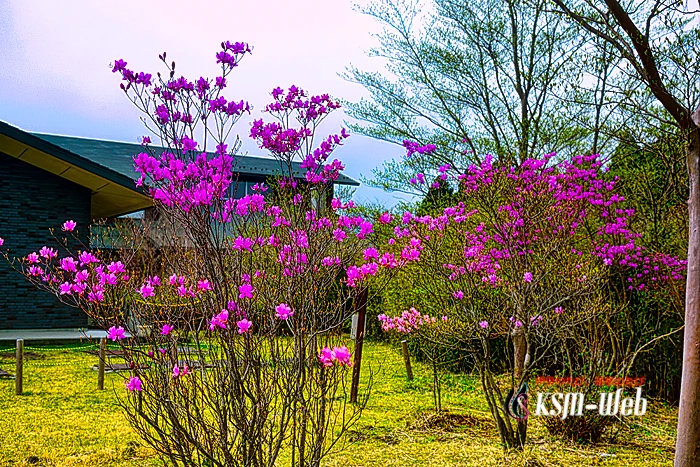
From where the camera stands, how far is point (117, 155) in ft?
60.8

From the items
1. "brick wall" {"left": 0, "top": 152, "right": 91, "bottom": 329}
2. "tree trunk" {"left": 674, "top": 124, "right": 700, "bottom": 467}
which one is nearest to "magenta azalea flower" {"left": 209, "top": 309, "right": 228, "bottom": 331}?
"tree trunk" {"left": 674, "top": 124, "right": 700, "bottom": 467}

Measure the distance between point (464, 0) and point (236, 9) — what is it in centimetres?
997

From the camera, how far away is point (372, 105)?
45.9 ft

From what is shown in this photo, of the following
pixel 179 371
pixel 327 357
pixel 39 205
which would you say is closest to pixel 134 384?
pixel 179 371

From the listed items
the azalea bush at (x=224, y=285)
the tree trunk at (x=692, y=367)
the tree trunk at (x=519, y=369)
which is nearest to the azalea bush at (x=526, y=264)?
the tree trunk at (x=519, y=369)

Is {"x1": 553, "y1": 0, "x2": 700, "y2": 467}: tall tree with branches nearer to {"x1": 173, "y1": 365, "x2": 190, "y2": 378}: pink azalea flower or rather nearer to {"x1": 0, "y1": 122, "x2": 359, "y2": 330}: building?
{"x1": 173, "y1": 365, "x2": 190, "y2": 378}: pink azalea flower

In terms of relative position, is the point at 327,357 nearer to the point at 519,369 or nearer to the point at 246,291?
the point at 246,291

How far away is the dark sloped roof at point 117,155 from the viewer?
57.1ft

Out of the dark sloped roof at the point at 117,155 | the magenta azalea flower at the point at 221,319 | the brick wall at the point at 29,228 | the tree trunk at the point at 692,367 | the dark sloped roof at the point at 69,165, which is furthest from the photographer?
the dark sloped roof at the point at 117,155

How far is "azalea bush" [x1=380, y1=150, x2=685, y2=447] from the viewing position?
502 centimetres

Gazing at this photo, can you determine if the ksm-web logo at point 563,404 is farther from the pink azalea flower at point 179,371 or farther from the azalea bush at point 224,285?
the pink azalea flower at point 179,371

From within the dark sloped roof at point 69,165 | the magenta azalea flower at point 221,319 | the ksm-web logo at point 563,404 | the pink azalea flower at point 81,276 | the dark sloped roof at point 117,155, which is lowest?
the ksm-web logo at point 563,404

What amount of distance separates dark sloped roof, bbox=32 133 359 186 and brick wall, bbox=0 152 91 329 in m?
4.70

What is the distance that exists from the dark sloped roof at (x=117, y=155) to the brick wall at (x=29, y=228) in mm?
4703
